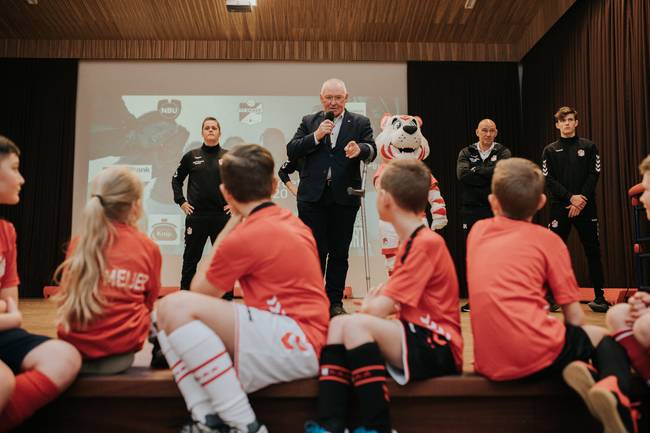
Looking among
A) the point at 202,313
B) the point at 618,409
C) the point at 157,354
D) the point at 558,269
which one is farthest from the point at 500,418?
the point at 157,354

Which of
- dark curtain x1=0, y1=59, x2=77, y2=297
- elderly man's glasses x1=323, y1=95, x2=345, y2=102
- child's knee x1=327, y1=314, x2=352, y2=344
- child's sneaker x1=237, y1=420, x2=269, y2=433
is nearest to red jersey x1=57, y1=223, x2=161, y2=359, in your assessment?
child's sneaker x1=237, y1=420, x2=269, y2=433

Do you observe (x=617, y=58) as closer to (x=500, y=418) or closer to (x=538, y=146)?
(x=538, y=146)

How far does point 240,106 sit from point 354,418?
202 inches

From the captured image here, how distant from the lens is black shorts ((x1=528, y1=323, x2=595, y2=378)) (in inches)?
55.7

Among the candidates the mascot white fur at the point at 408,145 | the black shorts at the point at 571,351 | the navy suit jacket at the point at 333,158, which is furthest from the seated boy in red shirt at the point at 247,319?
the mascot white fur at the point at 408,145

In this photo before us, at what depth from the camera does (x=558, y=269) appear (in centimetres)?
145

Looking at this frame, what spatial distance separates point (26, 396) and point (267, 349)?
1.94 feet

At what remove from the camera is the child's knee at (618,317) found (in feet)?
4.91

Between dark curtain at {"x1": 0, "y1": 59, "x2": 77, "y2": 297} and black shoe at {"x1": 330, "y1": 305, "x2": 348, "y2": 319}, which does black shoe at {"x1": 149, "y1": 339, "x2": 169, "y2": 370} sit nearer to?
black shoe at {"x1": 330, "y1": 305, "x2": 348, "y2": 319}

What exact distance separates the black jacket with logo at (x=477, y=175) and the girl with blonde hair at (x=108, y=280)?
2.71m

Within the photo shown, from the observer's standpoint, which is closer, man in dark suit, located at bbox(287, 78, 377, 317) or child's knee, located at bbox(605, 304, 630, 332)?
child's knee, located at bbox(605, 304, 630, 332)

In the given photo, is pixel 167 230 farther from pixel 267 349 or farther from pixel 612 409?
pixel 612 409

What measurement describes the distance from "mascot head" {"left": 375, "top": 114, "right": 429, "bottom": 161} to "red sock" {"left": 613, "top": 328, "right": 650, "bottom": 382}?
1932mm

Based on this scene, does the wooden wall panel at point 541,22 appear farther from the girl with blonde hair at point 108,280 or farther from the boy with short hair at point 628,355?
the girl with blonde hair at point 108,280
